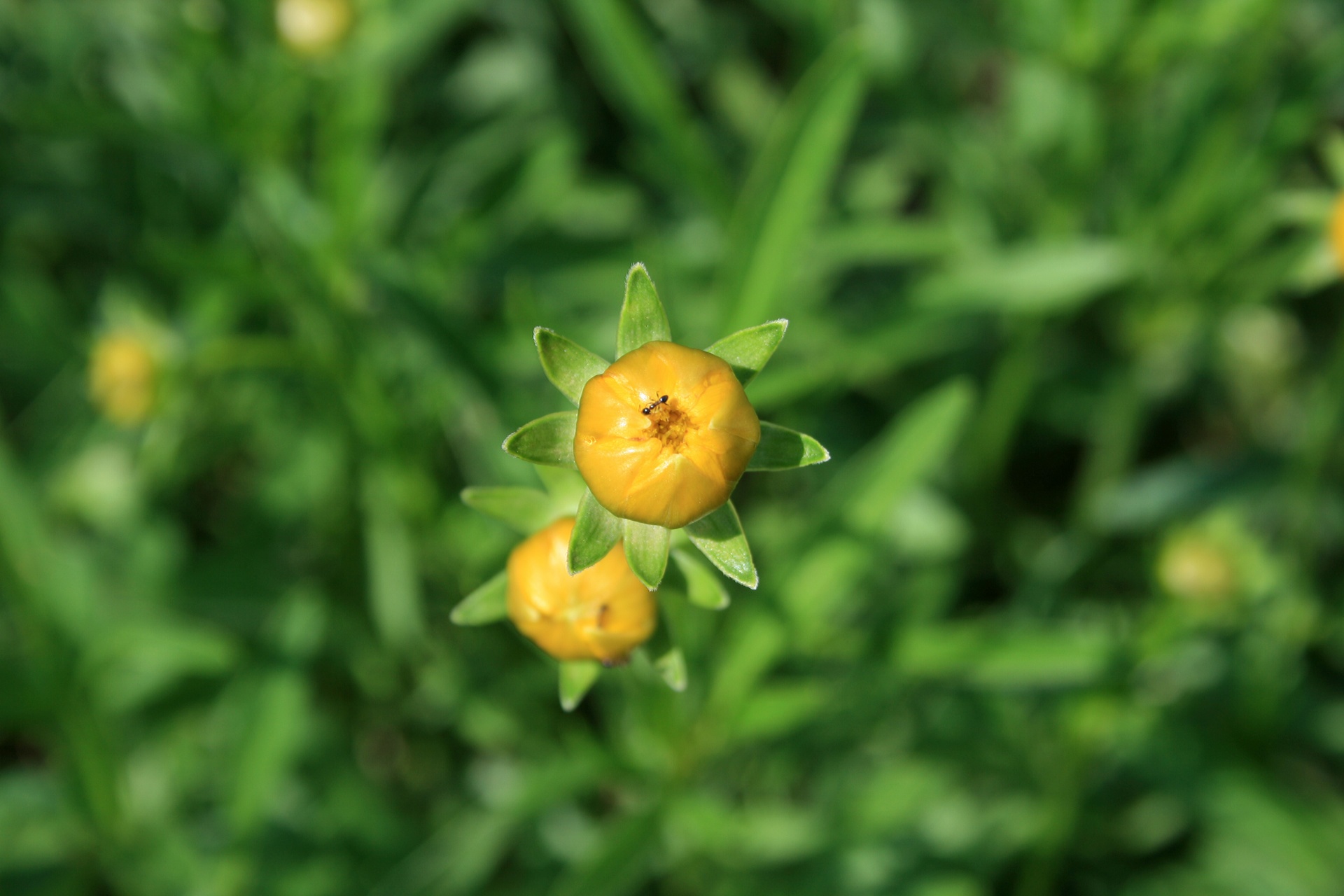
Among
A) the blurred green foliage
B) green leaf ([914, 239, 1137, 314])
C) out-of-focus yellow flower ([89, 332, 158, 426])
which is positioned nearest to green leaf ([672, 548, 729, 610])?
the blurred green foliage

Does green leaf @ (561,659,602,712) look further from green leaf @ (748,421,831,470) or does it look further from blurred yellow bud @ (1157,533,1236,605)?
blurred yellow bud @ (1157,533,1236,605)

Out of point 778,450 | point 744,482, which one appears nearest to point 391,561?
point 744,482

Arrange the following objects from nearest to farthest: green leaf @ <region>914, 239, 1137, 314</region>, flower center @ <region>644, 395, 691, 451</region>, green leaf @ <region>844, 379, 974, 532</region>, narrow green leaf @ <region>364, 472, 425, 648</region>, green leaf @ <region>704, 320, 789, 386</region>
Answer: flower center @ <region>644, 395, 691, 451</region>
green leaf @ <region>704, 320, 789, 386</region>
green leaf @ <region>844, 379, 974, 532</region>
green leaf @ <region>914, 239, 1137, 314</region>
narrow green leaf @ <region>364, 472, 425, 648</region>

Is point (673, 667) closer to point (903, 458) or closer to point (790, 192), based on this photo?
point (903, 458)

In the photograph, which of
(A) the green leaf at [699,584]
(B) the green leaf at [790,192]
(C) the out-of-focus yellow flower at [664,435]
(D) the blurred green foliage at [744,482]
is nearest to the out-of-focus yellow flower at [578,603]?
(A) the green leaf at [699,584]

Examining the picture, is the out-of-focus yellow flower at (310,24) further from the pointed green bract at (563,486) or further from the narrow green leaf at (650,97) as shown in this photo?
the pointed green bract at (563,486)

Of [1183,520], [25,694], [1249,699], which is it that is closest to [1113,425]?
[1183,520]
